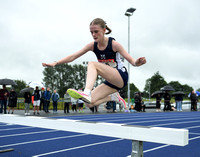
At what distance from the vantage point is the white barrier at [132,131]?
2.12m

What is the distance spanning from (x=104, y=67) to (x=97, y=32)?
38cm

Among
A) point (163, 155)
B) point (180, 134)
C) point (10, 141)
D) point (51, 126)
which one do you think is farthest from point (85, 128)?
point (10, 141)

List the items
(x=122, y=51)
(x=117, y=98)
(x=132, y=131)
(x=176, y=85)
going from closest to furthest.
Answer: (x=132, y=131) < (x=122, y=51) < (x=117, y=98) < (x=176, y=85)

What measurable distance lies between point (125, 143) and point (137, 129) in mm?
4006

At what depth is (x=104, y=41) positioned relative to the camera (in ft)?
8.39

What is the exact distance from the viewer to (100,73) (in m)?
2.45

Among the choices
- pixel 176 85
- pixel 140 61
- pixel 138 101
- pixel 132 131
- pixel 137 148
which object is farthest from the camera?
pixel 176 85

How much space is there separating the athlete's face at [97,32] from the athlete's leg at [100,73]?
0.29 meters

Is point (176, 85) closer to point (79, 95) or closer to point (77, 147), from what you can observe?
point (77, 147)

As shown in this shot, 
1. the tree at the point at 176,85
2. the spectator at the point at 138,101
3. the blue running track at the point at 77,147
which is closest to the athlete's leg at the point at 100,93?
the blue running track at the point at 77,147

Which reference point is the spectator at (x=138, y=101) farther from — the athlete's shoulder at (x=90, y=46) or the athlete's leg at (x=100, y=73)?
the athlete's leg at (x=100, y=73)

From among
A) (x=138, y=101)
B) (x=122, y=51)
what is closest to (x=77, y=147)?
(x=122, y=51)

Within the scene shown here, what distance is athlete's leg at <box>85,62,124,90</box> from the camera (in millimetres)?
2406

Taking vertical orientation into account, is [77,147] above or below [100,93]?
below
